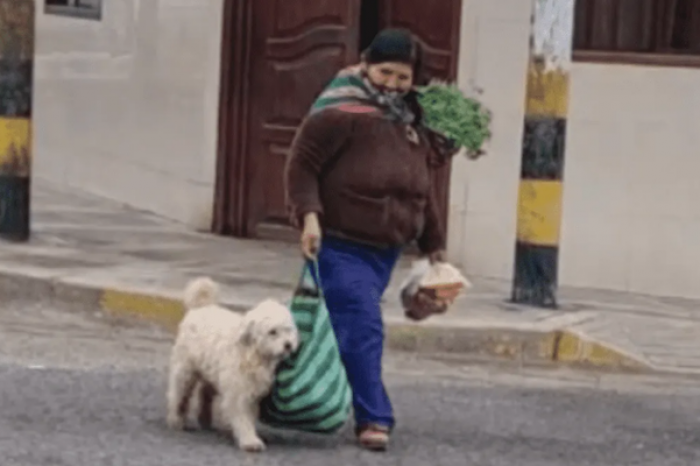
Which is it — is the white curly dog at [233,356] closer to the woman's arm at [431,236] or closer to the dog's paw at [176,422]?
the dog's paw at [176,422]

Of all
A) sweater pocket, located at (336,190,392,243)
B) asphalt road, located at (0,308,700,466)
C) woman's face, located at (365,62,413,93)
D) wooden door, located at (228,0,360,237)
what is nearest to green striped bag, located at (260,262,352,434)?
asphalt road, located at (0,308,700,466)

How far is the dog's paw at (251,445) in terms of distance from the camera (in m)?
7.63

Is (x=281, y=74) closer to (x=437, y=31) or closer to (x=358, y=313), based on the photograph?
(x=437, y=31)

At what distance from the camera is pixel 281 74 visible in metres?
13.3

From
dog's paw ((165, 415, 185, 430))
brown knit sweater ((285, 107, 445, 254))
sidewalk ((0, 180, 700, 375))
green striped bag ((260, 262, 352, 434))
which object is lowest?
dog's paw ((165, 415, 185, 430))

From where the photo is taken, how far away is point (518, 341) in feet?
33.8

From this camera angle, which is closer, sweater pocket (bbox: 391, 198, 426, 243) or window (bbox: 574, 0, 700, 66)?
sweater pocket (bbox: 391, 198, 426, 243)

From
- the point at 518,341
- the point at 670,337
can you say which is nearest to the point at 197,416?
the point at 518,341

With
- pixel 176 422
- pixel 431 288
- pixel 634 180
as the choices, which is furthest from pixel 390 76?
pixel 634 180

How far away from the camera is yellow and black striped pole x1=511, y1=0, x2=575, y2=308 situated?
1090 centimetres

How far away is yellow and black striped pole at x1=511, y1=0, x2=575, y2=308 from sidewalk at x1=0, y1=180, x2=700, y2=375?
215mm

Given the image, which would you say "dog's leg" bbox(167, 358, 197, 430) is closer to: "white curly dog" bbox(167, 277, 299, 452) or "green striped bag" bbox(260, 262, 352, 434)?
"white curly dog" bbox(167, 277, 299, 452)

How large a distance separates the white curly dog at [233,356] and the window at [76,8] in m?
7.56

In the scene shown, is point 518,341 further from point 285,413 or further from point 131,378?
point 285,413
